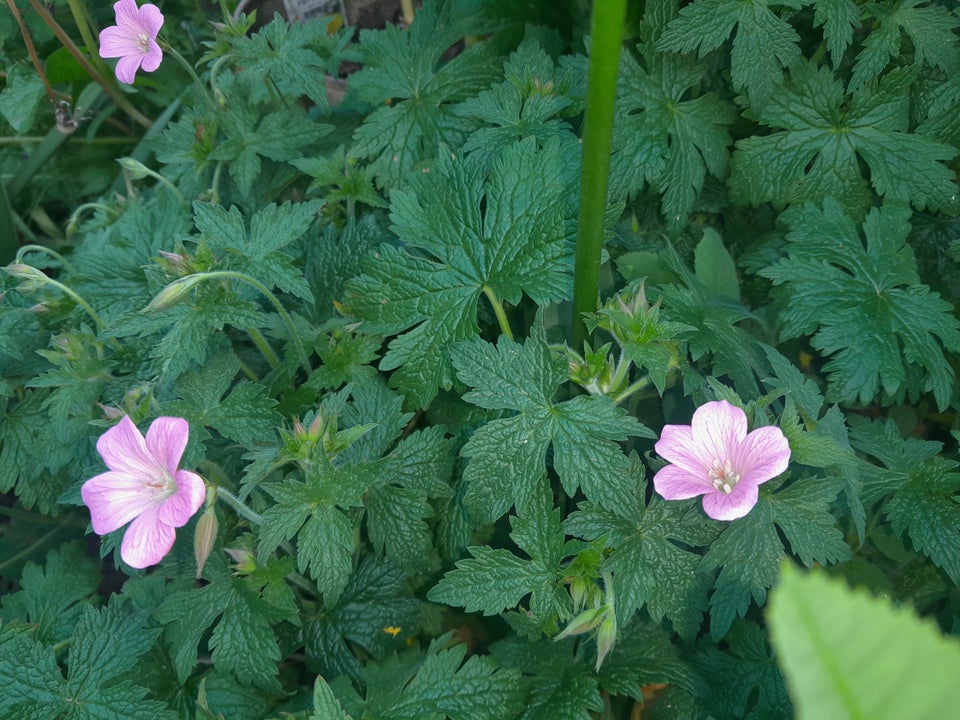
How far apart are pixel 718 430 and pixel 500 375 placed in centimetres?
40

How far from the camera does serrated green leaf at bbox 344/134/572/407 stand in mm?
1568

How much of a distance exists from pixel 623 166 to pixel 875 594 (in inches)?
41.8

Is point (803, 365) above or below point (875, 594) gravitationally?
above

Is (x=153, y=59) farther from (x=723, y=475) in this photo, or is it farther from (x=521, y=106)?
(x=723, y=475)

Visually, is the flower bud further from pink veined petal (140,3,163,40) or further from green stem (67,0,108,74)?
green stem (67,0,108,74)

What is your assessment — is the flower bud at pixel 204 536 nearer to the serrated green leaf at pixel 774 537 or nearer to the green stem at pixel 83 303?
the green stem at pixel 83 303

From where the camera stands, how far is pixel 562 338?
171 centimetres

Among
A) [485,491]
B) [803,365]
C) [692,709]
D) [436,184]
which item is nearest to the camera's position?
[485,491]

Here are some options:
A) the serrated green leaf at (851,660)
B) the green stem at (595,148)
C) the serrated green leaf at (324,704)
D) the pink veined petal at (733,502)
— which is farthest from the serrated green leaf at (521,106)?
the serrated green leaf at (851,660)

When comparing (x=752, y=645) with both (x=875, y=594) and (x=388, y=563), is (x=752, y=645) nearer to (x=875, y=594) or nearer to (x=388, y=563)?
(x=875, y=594)

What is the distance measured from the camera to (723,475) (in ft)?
4.05

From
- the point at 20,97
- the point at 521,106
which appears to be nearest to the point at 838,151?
the point at 521,106

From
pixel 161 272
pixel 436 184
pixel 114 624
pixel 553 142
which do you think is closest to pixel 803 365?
pixel 553 142

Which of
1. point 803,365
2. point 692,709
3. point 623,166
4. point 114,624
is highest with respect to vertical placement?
point 623,166
